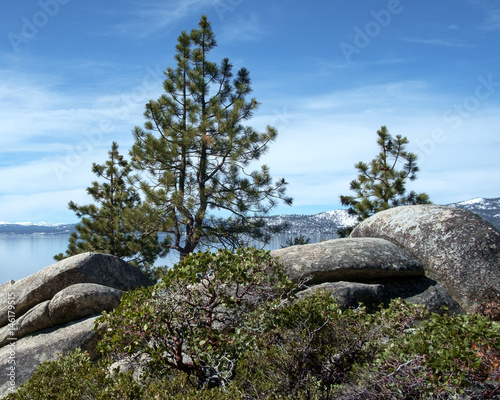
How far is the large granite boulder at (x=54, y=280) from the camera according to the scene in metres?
10.5

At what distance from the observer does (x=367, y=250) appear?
962cm

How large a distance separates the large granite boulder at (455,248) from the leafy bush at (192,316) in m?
4.86

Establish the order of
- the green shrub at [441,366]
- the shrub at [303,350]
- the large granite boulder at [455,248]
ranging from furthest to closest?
the large granite boulder at [455,248] < the shrub at [303,350] < the green shrub at [441,366]

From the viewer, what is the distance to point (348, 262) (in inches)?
365

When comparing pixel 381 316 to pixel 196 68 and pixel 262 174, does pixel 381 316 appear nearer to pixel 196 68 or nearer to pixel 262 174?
pixel 262 174

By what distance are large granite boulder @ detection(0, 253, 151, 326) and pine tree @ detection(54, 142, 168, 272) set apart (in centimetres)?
701

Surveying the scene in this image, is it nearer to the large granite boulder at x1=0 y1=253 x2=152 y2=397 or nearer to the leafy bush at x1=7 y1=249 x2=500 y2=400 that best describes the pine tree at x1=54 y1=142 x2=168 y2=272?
the large granite boulder at x1=0 y1=253 x2=152 y2=397

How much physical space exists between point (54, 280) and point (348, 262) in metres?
6.97

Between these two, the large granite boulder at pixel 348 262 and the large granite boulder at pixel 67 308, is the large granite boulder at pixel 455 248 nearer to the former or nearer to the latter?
the large granite boulder at pixel 348 262

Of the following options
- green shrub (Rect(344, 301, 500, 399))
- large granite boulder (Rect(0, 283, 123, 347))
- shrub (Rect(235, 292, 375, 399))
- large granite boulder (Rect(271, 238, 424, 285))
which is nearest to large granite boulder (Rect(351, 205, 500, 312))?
large granite boulder (Rect(271, 238, 424, 285))

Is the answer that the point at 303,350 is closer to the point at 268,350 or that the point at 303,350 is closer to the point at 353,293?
the point at 268,350

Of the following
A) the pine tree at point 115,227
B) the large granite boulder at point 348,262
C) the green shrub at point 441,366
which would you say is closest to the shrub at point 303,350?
the green shrub at point 441,366

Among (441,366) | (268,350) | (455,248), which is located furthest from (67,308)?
(455,248)

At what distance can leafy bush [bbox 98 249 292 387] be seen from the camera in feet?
19.7
